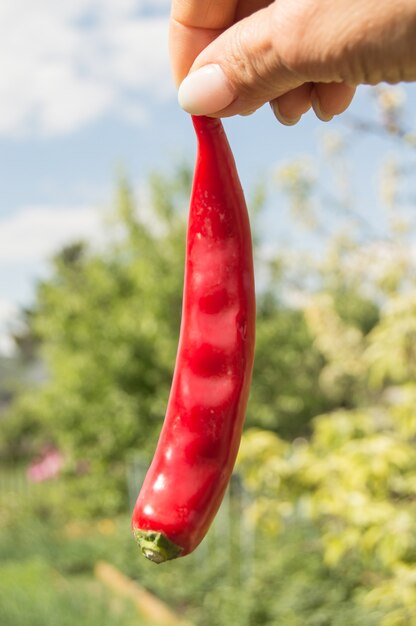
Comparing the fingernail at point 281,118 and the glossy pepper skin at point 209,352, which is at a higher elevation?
the fingernail at point 281,118

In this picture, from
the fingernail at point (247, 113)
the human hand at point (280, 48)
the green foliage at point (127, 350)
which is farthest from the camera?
the green foliage at point (127, 350)

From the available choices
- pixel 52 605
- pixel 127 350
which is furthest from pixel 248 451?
pixel 127 350

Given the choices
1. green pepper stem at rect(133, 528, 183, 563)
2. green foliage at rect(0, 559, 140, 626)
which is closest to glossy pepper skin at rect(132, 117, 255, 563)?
green pepper stem at rect(133, 528, 183, 563)

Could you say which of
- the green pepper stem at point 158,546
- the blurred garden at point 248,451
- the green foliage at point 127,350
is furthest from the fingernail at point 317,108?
the green foliage at point 127,350

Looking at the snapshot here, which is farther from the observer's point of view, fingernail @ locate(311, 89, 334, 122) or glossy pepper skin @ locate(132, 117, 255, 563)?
fingernail @ locate(311, 89, 334, 122)

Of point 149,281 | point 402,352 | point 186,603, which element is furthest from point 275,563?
point 149,281

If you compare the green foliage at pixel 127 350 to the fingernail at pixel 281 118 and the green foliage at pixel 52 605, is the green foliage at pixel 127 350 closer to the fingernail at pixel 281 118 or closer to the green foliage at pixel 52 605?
the green foliage at pixel 52 605

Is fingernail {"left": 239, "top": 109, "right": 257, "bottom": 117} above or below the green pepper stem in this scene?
above

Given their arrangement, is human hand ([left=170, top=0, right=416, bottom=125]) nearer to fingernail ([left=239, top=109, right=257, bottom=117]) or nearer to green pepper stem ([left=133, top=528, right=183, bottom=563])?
fingernail ([left=239, top=109, right=257, bottom=117])
